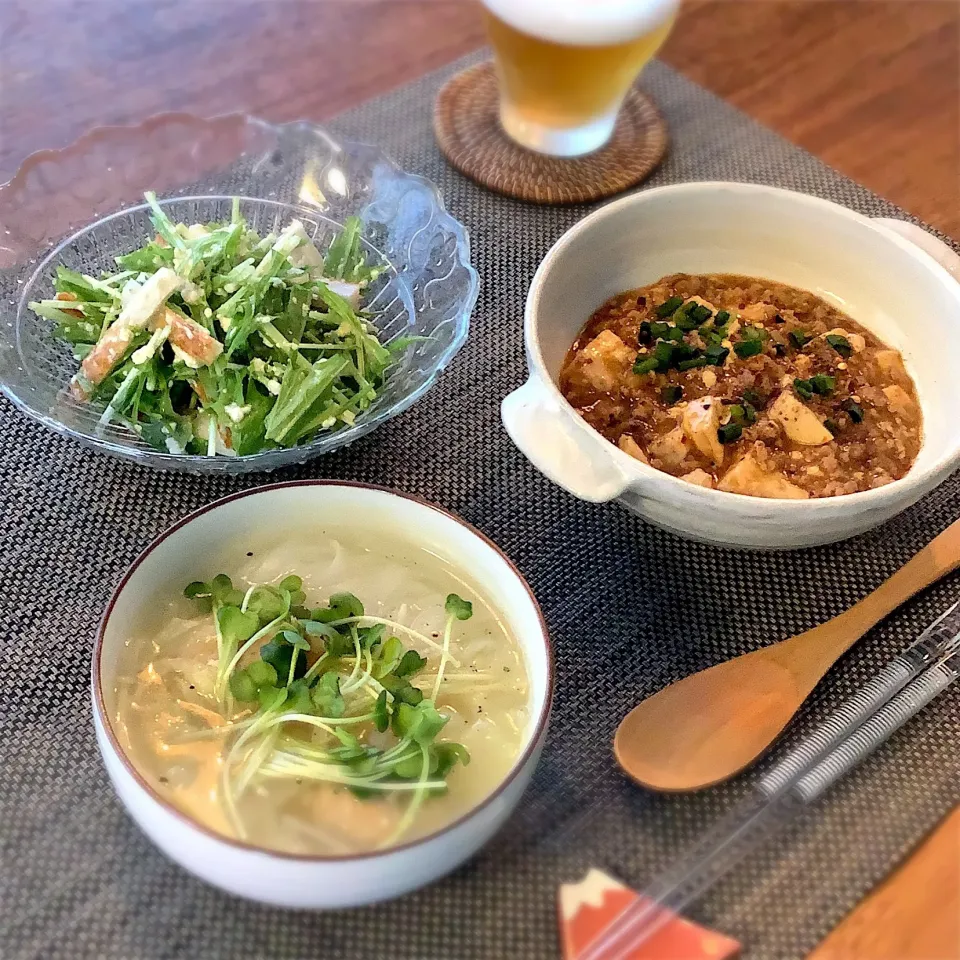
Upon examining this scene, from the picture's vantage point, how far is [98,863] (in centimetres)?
79

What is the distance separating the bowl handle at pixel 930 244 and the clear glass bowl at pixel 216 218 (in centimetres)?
51

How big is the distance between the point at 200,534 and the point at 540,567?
1.14 ft

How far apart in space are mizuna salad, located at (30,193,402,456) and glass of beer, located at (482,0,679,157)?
483mm

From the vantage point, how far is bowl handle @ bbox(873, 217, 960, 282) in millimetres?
1114

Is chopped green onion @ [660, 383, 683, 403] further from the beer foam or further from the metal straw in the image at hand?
the beer foam

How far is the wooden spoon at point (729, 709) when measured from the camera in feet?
2.81

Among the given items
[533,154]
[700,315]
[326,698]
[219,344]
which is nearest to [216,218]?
[219,344]

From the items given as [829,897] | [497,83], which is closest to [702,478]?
[829,897]

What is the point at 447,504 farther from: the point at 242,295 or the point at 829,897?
the point at 829,897

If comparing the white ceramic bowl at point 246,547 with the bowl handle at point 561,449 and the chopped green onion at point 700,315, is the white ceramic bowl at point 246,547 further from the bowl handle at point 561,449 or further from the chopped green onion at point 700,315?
the chopped green onion at point 700,315

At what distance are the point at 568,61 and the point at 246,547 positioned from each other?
877mm

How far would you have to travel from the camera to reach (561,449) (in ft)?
2.97

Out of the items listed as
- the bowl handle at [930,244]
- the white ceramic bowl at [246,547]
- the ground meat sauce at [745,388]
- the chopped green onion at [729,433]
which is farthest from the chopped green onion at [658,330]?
the white ceramic bowl at [246,547]

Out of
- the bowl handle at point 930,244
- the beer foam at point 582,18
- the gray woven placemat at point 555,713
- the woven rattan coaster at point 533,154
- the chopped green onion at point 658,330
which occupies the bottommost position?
the gray woven placemat at point 555,713
